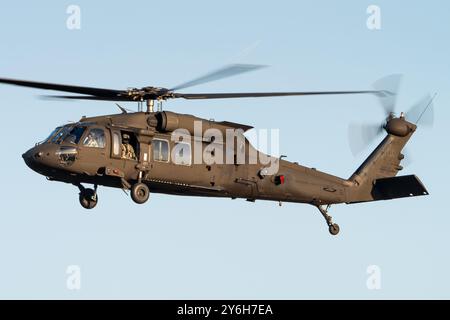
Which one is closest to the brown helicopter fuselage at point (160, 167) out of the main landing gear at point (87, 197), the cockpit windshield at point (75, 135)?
the cockpit windshield at point (75, 135)

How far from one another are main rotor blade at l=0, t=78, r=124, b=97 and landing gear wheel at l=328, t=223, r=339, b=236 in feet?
33.4

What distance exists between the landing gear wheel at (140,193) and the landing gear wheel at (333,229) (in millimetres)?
8396

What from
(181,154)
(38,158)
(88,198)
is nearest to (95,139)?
(38,158)

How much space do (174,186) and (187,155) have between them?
115 cm

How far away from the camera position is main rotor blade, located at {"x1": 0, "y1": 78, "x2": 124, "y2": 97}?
30.6 meters

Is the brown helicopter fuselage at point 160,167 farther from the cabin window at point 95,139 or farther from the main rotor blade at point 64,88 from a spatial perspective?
the main rotor blade at point 64,88

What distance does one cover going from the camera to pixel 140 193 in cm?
3250

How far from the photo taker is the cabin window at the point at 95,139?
106ft

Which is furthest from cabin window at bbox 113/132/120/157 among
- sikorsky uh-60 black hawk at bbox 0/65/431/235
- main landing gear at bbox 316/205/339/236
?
main landing gear at bbox 316/205/339/236

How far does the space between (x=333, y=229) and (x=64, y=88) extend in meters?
12.2

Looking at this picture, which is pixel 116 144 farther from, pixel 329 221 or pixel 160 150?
pixel 329 221

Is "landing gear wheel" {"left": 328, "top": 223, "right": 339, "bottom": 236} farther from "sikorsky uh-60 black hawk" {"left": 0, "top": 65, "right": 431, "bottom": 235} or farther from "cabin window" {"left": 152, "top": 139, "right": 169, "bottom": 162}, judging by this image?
"cabin window" {"left": 152, "top": 139, "right": 169, "bottom": 162}
